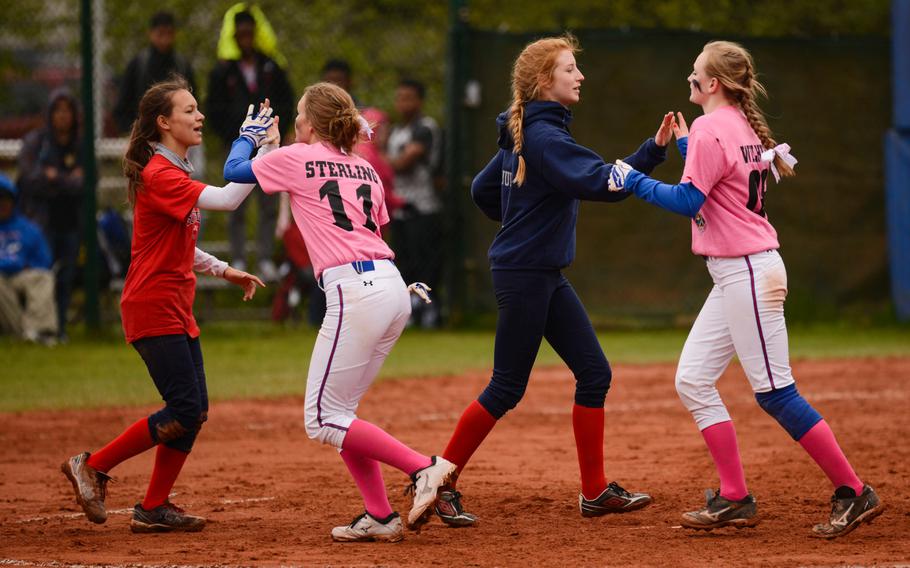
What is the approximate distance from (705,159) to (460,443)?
1.68 meters

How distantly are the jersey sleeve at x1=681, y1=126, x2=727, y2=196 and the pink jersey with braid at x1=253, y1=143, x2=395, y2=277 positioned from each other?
129cm

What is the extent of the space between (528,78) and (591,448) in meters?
1.65

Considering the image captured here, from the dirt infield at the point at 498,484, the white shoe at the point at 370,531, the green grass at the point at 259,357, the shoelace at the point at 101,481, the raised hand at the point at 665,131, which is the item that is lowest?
the green grass at the point at 259,357

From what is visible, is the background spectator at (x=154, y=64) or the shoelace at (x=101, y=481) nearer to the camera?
the shoelace at (x=101, y=481)

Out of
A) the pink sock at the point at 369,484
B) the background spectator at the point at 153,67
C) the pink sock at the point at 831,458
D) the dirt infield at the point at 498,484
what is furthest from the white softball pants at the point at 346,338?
the background spectator at the point at 153,67

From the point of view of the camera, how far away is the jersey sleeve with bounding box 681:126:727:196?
5.22 metres

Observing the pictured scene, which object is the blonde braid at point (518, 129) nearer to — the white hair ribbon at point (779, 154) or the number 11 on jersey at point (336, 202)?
the number 11 on jersey at point (336, 202)

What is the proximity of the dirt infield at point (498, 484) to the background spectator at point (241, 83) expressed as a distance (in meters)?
3.28

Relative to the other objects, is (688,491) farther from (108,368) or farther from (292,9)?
(292,9)

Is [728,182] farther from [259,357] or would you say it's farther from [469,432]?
[259,357]

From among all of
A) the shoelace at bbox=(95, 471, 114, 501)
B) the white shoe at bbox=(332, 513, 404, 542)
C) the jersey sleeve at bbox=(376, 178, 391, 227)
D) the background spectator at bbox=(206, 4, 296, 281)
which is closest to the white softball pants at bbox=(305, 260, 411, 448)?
the jersey sleeve at bbox=(376, 178, 391, 227)

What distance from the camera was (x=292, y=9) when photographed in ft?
50.2

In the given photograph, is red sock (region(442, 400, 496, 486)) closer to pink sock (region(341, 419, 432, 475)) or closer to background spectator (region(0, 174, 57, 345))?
pink sock (region(341, 419, 432, 475))

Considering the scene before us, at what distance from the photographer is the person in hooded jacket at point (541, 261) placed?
18.5 ft
